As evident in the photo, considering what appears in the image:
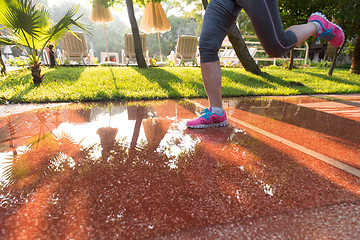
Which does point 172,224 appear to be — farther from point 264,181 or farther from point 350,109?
point 350,109

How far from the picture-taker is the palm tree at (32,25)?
3.57m

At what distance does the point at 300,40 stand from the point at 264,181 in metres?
1.36

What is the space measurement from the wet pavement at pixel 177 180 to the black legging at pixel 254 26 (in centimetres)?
71

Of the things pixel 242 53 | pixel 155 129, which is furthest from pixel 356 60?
pixel 155 129

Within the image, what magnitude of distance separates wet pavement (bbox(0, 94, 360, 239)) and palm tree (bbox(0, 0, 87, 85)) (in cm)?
233

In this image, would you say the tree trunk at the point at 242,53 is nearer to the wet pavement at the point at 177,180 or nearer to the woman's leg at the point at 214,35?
the wet pavement at the point at 177,180

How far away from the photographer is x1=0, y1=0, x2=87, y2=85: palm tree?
141 inches

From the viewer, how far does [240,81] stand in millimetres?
5062

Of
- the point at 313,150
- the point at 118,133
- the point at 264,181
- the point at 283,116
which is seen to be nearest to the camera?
the point at 264,181

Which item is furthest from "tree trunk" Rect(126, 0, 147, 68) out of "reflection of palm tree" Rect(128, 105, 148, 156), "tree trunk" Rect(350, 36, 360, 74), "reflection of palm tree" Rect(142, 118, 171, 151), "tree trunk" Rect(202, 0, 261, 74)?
"tree trunk" Rect(350, 36, 360, 74)

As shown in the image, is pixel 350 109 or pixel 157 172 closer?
pixel 157 172

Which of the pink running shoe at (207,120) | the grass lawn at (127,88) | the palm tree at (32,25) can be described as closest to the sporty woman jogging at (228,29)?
the pink running shoe at (207,120)

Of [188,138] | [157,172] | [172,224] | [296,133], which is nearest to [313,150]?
[296,133]

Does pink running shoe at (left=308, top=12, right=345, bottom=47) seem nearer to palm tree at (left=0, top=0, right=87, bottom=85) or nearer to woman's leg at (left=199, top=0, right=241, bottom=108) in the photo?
woman's leg at (left=199, top=0, right=241, bottom=108)
